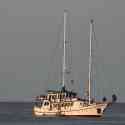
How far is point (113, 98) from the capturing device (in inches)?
5709

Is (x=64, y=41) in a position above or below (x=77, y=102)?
above

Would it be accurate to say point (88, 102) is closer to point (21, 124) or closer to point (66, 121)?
point (66, 121)

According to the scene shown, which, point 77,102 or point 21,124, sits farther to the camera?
point 77,102

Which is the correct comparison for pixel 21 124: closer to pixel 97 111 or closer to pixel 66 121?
pixel 66 121

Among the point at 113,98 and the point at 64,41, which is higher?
the point at 64,41

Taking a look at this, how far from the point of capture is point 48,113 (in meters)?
159

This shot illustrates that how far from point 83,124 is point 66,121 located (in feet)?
31.4

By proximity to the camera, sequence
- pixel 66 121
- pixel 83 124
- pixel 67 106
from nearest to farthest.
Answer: pixel 83 124, pixel 66 121, pixel 67 106

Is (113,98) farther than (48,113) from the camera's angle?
No

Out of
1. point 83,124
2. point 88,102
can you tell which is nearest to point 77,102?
point 88,102

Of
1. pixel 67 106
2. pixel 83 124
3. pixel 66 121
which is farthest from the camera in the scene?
pixel 67 106

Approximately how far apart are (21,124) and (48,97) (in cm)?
2288

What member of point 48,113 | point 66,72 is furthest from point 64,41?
point 48,113

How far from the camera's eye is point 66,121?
144250 millimetres
